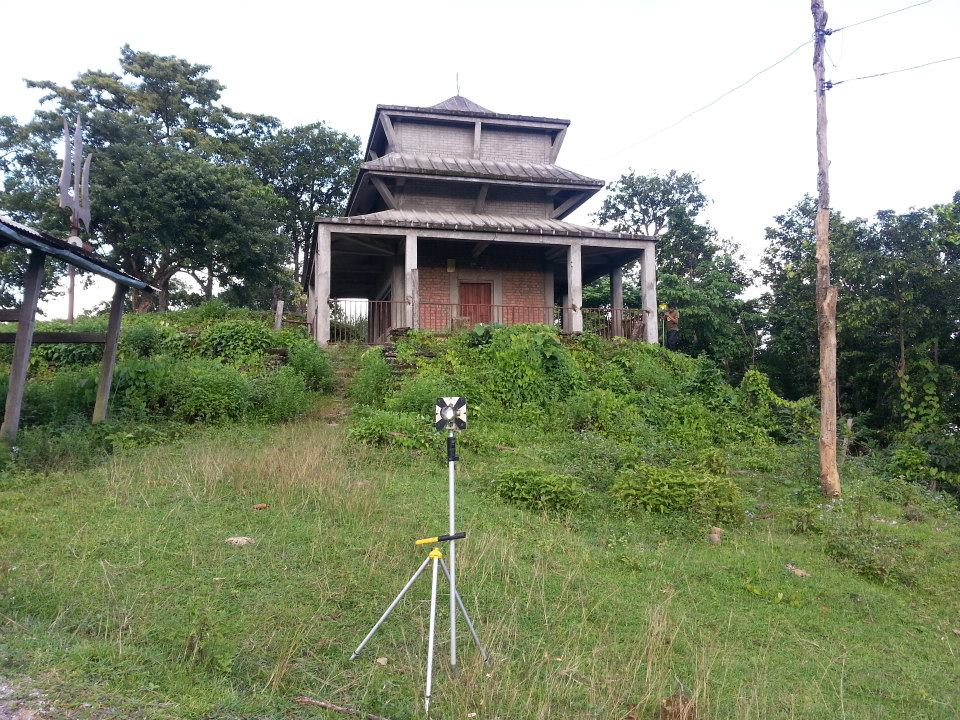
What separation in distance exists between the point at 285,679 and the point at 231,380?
8.83 m

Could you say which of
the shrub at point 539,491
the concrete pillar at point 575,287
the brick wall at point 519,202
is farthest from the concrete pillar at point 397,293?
the shrub at point 539,491

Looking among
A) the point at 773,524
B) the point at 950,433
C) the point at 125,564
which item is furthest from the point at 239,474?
the point at 950,433

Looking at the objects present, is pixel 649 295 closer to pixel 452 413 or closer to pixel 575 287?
pixel 575 287

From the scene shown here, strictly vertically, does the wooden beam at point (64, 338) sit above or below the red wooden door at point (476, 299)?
below

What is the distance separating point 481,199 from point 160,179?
1210cm

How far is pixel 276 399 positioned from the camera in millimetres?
12641

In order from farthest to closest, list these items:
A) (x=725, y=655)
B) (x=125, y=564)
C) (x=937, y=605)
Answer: (x=937, y=605)
(x=125, y=564)
(x=725, y=655)

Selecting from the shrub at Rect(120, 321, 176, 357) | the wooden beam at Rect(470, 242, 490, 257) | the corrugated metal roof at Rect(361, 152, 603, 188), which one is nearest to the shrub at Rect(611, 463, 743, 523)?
the wooden beam at Rect(470, 242, 490, 257)

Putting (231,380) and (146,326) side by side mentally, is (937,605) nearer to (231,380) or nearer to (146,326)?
(231,380)

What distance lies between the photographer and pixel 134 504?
24.2 feet

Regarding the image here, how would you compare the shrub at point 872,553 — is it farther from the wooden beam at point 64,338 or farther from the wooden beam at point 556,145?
the wooden beam at point 556,145

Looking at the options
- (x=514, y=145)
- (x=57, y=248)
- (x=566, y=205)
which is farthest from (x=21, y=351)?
(x=514, y=145)

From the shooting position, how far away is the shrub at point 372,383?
533 inches

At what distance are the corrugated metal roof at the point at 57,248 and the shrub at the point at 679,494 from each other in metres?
7.55
